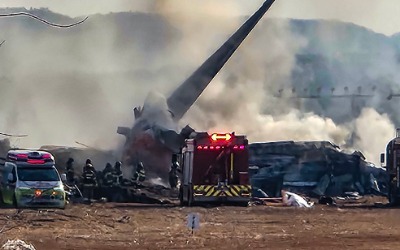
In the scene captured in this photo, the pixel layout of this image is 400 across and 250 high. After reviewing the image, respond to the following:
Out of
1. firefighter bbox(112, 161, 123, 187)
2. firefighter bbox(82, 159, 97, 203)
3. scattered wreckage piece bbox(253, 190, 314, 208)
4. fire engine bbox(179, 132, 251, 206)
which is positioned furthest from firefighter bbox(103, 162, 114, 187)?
fire engine bbox(179, 132, 251, 206)

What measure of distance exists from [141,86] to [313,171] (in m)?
34.5

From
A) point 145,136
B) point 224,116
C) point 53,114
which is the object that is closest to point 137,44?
point 53,114

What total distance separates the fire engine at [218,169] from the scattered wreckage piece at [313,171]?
15.3 meters

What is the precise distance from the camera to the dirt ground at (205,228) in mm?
25531

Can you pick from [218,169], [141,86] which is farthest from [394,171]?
[141,86]

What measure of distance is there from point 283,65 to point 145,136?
7126 centimetres

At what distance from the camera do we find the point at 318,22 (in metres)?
156

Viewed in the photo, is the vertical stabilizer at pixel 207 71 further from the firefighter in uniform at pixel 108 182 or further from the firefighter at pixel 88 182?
the firefighter at pixel 88 182

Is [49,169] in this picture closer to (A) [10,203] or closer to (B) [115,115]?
(A) [10,203]

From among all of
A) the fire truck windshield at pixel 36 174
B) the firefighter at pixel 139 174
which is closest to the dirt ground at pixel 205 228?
the fire truck windshield at pixel 36 174

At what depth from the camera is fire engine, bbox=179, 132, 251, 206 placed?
40.6 m

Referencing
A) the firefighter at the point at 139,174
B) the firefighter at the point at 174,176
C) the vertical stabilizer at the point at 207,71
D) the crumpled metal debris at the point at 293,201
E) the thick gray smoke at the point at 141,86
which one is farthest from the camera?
the thick gray smoke at the point at 141,86

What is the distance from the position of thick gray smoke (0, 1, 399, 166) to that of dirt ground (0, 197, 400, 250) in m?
29.9

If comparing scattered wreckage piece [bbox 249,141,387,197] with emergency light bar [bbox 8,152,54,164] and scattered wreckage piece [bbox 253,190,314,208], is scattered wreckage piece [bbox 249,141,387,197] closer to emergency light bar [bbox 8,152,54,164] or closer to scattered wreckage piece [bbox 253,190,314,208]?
scattered wreckage piece [bbox 253,190,314,208]
